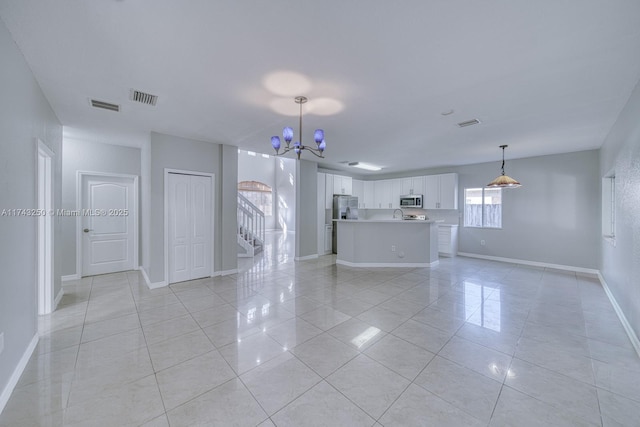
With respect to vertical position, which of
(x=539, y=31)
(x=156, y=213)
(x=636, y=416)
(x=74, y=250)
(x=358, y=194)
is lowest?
(x=636, y=416)

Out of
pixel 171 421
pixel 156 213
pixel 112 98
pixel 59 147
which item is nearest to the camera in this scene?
pixel 171 421

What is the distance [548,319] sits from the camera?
321 cm

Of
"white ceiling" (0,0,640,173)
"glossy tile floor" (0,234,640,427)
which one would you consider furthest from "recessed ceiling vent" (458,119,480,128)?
"glossy tile floor" (0,234,640,427)

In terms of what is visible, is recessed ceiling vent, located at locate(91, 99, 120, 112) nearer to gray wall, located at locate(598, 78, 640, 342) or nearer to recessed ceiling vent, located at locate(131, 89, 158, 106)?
recessed ceiling vent, located at locate(131, 89, 158, 106)

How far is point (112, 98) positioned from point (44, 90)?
25.4 inches

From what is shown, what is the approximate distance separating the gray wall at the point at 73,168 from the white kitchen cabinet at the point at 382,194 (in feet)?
24.3

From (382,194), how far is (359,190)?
0.82m

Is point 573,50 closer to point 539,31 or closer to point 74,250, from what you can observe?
point 539,31

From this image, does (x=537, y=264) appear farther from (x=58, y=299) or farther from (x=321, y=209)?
(x=58, y=299)

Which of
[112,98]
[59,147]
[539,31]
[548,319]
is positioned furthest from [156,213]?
[548,319]

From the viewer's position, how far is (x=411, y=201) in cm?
809

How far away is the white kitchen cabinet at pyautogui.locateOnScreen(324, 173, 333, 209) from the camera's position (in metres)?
7.57

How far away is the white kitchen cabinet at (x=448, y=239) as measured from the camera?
23.6ft

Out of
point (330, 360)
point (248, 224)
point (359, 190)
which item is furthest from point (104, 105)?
point (359, 190)
